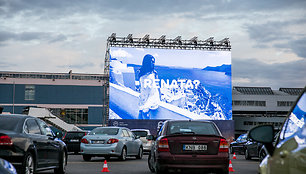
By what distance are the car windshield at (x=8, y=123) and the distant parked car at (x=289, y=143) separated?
679cm

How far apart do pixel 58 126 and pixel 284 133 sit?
6879 cm

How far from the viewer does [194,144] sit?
36.4 feet

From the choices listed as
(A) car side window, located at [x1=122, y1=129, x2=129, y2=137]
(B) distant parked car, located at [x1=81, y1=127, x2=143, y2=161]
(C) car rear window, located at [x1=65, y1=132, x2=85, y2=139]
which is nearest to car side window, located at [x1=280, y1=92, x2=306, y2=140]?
(B) distant parked car, located at [x1=81, y1=127, x2=143, y2=161]

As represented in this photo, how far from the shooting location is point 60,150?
1316 cm

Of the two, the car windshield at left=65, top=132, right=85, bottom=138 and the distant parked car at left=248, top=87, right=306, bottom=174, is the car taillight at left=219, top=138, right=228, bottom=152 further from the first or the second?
the car windshield at left=65, top=132, right=85, bottom=138

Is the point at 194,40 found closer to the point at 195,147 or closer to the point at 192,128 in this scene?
the point at 192,128

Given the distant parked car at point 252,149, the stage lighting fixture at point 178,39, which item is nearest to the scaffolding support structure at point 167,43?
the stage lighting fixture at point 178,39

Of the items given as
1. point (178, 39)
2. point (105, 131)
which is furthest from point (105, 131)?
point (178, 39)

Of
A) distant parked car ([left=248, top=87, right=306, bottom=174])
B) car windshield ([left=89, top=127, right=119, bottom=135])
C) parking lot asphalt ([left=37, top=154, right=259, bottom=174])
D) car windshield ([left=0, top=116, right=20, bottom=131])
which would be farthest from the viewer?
car windshield ([left=89, top=127, right=119, bottom=135])

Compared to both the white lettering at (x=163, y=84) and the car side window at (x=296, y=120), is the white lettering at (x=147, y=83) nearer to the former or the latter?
the white lettering at (x=163, y=84)

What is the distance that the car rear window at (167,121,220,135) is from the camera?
38.6 ft

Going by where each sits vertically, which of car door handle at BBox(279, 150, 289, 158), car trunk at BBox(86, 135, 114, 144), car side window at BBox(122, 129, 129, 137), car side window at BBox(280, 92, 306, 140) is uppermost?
car side window at BBox(280, 92, 306, 140)

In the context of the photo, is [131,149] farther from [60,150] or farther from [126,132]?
[60,150]

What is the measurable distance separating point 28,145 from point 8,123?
25.4 inches
